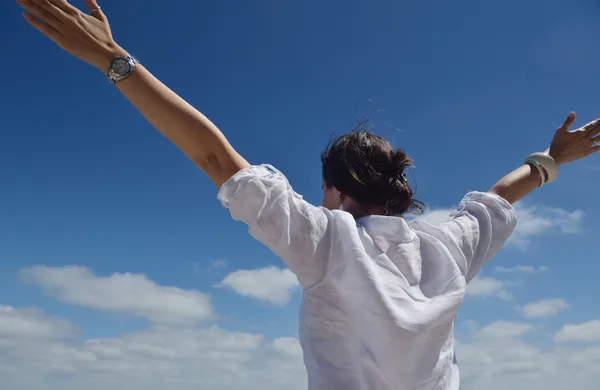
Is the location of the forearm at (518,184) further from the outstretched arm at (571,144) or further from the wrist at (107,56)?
the wrist at (107,56)

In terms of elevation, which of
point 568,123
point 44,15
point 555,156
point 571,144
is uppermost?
point 568,123

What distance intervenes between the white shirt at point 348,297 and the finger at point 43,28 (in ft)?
4.32

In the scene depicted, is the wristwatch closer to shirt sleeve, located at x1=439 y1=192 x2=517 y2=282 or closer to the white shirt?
the white shirt

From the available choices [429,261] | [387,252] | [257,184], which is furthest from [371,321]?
[257,184]

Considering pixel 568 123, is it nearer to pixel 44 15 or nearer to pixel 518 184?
pixel 518 184

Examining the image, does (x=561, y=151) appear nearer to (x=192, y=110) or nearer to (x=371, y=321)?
(x=371, y=321)

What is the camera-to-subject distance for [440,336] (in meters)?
3.19

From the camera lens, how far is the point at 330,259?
10.2 ft

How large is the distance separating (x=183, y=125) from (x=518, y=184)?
3.03 metres

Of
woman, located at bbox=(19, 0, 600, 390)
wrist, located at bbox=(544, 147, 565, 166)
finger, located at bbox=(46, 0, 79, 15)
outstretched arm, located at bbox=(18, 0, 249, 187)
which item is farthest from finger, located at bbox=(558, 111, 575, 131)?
finger, located at bbox=(46, 0, 79, 15)

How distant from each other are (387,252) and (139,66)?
181cm

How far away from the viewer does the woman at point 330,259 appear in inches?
118

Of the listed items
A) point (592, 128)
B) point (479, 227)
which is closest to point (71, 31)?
point (479, 227)

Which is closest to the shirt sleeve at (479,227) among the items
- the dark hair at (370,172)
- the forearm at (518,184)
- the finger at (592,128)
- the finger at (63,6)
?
the forearm at (518,184)
